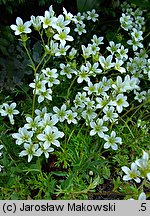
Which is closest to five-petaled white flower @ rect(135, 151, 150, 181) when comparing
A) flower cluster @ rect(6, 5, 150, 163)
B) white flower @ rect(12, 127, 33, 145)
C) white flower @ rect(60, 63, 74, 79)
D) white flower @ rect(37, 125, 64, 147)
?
flower cluster @ rect(6, 5, 150, 163)

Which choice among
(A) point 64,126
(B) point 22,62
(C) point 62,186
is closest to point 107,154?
(A) point 64,126

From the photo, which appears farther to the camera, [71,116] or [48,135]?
[71,116]

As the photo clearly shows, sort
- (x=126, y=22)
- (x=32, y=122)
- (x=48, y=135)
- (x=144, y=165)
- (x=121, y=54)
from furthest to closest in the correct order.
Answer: (x=126, y=22) → (x=121, y=54) → (x=32, y=122) → (x=48, y=135) → (x=144, y=165)

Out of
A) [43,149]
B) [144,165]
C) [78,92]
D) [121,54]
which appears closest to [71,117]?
[78,92]

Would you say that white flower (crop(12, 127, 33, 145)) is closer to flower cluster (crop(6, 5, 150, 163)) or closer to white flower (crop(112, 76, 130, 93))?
flower cluster (crop(6, 5, 150, 163))

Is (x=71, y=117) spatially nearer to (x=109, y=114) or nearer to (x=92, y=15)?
(x=109, y=114)

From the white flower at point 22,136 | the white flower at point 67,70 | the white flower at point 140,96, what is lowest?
the white flower at point 22,136

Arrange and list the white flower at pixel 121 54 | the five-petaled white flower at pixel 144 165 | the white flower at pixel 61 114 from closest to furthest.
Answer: the five-petaled white flower at pixel 144 165
the white flower at pixel 61 114
the white flower at pixel 121 54

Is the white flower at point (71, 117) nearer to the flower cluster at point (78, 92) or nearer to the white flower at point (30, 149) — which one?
the flower cluster at point (78, 92)

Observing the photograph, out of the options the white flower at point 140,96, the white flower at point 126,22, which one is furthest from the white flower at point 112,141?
the white flower at point 126,22

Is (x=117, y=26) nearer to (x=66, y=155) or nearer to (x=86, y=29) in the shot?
(x=86, y=29)

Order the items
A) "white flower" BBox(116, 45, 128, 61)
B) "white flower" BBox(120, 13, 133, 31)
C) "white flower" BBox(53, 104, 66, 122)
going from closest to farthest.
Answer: "white flower" BBox(53, 104, 66, 122) → "white flower" BBox(116, 45, 128, 61) → "white flower" BBox(120, 13, 133, 31)
